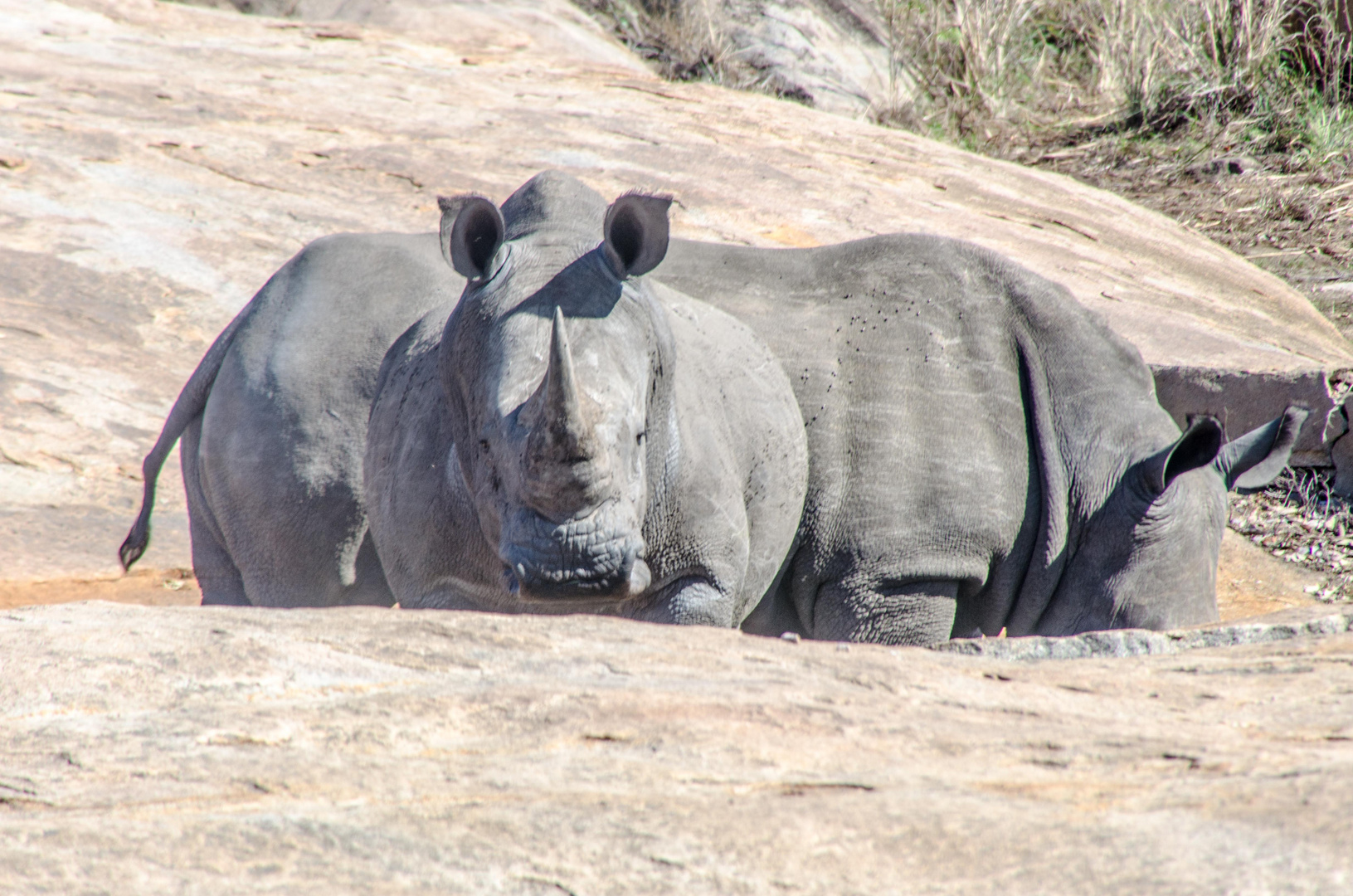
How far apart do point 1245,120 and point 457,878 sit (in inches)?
418

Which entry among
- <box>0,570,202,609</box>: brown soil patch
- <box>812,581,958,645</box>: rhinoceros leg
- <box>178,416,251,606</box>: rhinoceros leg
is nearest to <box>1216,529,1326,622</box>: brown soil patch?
<box>812,581,958,645</box>: rhinoceros leg

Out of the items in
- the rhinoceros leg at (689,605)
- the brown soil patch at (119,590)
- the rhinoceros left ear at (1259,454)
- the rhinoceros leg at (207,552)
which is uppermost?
the rhinoceros left ear at (1259,454)

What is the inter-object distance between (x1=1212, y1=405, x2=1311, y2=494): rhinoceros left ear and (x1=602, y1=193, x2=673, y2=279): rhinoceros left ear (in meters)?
2.30

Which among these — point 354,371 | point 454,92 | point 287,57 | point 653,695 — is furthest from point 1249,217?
point 653,695

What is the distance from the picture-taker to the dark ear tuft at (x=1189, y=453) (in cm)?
424

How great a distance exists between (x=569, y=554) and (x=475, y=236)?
0.97m

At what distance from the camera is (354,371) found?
429 cm

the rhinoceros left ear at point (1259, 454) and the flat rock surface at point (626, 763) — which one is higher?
the flat rock surface at point (626, 763)

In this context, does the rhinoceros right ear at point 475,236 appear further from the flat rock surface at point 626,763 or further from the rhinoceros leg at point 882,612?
the rhinoceros leg at point 882,612

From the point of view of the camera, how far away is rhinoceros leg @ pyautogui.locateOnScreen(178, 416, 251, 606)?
461cm

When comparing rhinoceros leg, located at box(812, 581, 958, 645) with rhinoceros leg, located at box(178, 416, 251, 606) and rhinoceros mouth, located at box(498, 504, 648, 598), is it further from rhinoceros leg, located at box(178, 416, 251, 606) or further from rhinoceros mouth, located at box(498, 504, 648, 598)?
rhinoceros leg, located at box(178, 416, 251, 606)

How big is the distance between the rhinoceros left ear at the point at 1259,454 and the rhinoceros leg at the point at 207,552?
10.9ft

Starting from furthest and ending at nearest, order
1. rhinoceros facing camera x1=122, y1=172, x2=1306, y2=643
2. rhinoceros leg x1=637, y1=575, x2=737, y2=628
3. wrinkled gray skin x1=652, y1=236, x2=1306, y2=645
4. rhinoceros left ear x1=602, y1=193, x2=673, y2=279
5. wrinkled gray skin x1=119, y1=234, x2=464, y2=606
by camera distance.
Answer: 1. wrinkled gray skin x1=652, y1=236, x2=1306, y2=645
2. wrinkled gray skin x1=119, y1=234, x2=464, y2=606
3. rhinoceros leg x1=637, y1=575, x2=737, y2=628
4. rhinoceros facing camera x1=122, y1=172, x2=1306, y2=643
5. rhinoceros left ear x1=602, y1=193, x2=673, y2=279

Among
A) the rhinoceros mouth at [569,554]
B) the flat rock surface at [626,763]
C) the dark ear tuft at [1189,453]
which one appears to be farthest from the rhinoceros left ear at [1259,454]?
the rhinoceros mouth at [569,554]
